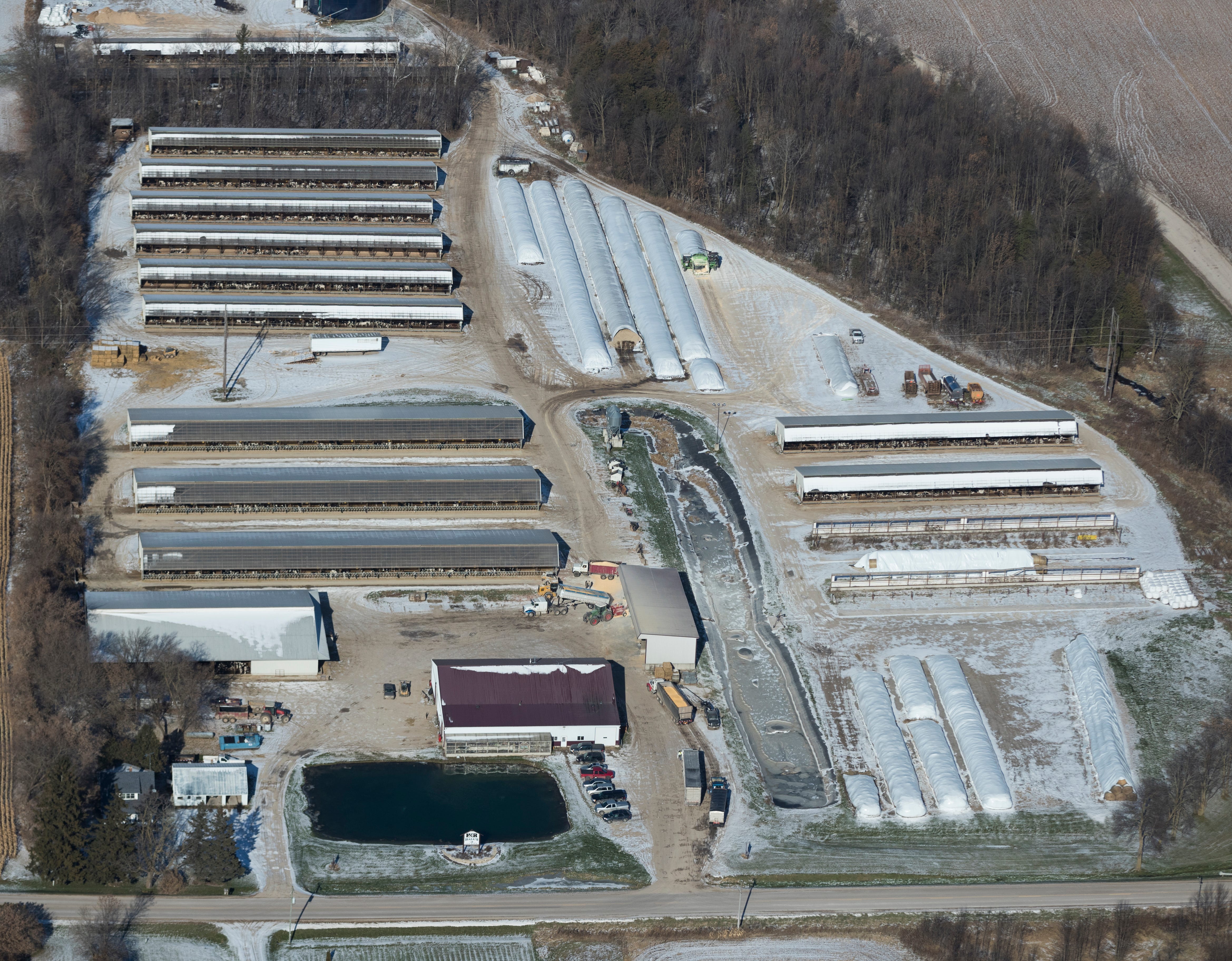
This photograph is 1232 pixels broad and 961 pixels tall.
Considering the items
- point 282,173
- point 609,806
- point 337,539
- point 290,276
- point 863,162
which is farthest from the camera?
point 863,162


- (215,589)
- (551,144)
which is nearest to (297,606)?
(215,589)

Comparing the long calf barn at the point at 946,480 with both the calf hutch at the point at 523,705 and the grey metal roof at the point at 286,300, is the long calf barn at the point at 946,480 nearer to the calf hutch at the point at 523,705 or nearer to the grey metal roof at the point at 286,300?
the calf hutch at the point at 523,705

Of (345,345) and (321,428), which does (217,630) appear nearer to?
(321,428)

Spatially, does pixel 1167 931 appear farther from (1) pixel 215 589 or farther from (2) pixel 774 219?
(2) pixel 774 219

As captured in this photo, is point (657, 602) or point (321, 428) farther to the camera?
point (321, 428)

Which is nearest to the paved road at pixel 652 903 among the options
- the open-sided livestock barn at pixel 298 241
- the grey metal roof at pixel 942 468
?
the grey metal roof at pixel 942 468

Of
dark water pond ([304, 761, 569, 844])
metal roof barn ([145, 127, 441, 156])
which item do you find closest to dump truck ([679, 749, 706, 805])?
dark water pond ([304, 761, 569, 844])

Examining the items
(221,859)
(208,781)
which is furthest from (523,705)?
(221,859)
